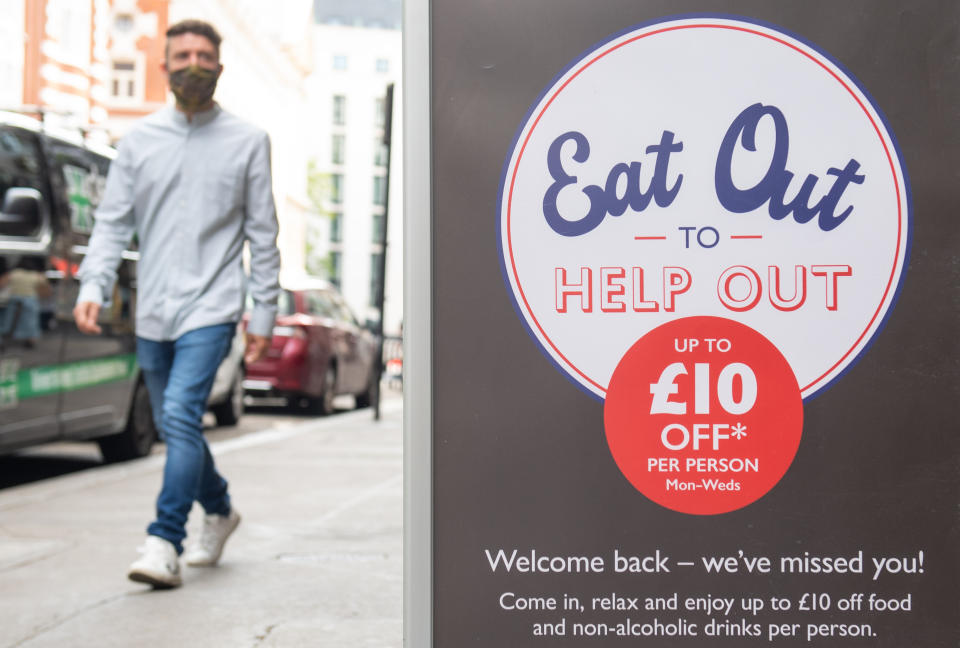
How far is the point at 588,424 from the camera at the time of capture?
2.28 metres

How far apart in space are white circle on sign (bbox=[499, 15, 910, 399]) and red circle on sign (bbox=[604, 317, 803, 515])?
35mm

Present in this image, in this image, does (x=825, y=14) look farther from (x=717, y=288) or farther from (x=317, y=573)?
(x=317, y=573)

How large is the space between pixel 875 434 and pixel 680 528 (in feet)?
1.28

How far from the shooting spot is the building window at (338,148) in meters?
103

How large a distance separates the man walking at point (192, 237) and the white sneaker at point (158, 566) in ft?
0.70

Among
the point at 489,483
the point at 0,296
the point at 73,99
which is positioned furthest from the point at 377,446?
the point at 73,99

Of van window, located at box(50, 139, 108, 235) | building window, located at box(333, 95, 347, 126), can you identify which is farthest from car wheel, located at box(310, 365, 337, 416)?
building window, located at box(333, 95, 347, 126)

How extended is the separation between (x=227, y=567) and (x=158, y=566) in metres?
0.56

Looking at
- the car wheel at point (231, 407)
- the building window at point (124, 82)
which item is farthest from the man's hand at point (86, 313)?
the building window at point (124, 82)

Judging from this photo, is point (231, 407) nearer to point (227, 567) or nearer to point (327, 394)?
point (327, 394)

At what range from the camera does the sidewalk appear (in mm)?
3566

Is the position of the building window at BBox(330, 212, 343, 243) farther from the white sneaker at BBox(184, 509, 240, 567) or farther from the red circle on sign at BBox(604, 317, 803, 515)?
the red circle on sign at BBox(604, 317, 803, 515)

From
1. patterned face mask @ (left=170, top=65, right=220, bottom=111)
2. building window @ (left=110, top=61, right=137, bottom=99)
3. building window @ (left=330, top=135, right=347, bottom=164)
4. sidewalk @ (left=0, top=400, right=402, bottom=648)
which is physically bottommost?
sidewalk @ (left=0, top=400, right=402, bottom=648)

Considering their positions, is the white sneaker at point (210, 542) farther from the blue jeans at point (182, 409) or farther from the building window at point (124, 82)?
the building window at point (124, 82)
